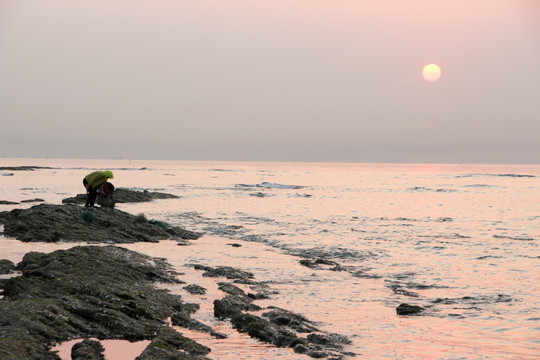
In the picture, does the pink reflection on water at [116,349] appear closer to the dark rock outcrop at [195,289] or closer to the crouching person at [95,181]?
the dark rock outcrop at [195,289]

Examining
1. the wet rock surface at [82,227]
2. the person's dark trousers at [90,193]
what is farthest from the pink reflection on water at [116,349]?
the person's dark trousers at [90,193]

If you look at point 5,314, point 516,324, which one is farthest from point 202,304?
point 516,324

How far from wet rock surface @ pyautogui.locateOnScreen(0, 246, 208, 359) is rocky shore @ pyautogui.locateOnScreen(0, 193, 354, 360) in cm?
1

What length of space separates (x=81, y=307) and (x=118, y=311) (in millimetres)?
605

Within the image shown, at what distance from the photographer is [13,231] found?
775 inches

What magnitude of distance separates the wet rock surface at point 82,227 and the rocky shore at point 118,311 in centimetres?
497

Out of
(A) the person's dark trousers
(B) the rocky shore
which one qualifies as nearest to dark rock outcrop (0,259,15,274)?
(B) the rocky shore

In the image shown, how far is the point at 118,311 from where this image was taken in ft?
29.6

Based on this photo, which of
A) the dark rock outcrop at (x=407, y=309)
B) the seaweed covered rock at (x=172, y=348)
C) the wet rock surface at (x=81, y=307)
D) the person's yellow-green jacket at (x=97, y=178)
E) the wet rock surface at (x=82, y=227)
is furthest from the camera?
the person's yellow-green jacket at (x=97, y=178)

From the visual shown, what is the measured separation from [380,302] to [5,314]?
25.2 ft

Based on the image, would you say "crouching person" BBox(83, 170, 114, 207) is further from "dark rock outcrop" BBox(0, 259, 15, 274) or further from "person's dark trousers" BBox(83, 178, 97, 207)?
"dark rock outcrop" BBox(0, 259, 15, 274)

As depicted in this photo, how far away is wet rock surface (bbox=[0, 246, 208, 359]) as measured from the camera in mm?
7449

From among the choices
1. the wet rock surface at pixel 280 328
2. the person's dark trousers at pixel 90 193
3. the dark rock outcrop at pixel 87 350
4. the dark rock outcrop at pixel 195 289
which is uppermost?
the person's dark trousers at pixel 90 193

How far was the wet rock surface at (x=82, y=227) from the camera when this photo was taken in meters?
19.1
